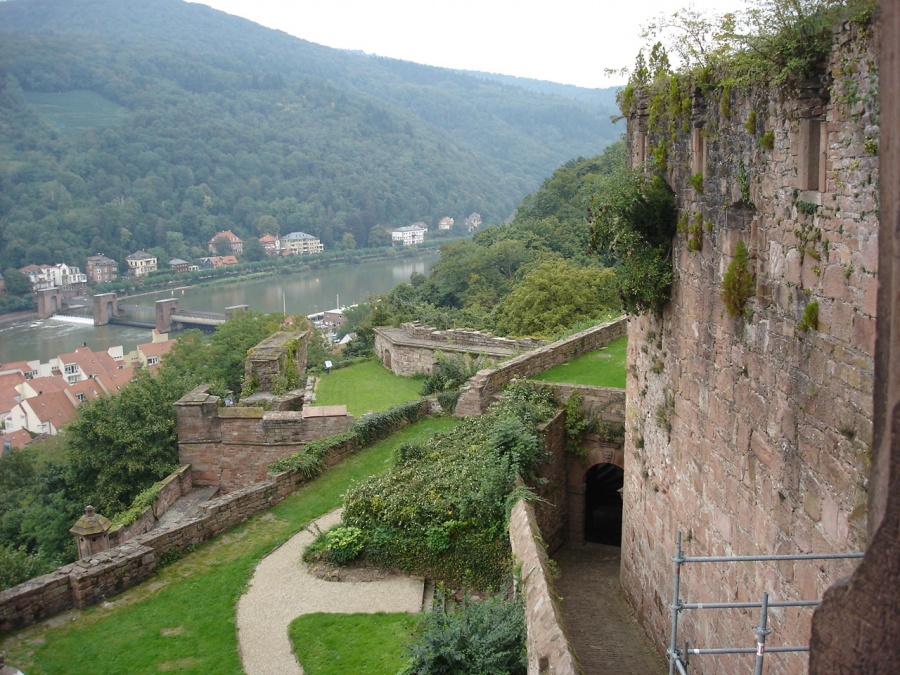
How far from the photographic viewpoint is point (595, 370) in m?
16.1

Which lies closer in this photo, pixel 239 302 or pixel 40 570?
pixel 40 570

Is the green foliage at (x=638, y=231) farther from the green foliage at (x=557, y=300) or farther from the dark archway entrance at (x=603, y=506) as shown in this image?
the green foliage at (x=557, y=300)

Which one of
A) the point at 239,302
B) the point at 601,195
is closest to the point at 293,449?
the point at 601,195

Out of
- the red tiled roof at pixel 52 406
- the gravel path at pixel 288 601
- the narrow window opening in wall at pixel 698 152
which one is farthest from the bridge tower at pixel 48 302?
the narrow window opening in wall at pixel 698 152

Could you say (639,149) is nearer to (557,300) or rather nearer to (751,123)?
(751,123)

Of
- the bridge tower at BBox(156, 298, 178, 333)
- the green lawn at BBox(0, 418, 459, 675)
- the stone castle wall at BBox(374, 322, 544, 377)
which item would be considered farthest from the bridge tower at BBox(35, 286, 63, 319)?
the green lawn at BBox(0, 418, 459, 675)

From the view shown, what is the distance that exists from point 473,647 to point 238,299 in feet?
333

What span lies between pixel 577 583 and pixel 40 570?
12266 millimetres

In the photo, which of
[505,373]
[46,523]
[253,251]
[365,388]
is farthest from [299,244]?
[505,373]

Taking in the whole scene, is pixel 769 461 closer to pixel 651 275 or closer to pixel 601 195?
pixel 651 275

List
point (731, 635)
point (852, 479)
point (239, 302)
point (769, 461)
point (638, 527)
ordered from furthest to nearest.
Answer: point (239, 302)
point (638, 527)
point (731, 635)
point (769, 461)
point (852, 479)

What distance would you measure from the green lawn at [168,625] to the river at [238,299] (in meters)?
67.7

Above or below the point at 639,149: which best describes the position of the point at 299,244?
below

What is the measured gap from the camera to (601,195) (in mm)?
9164
